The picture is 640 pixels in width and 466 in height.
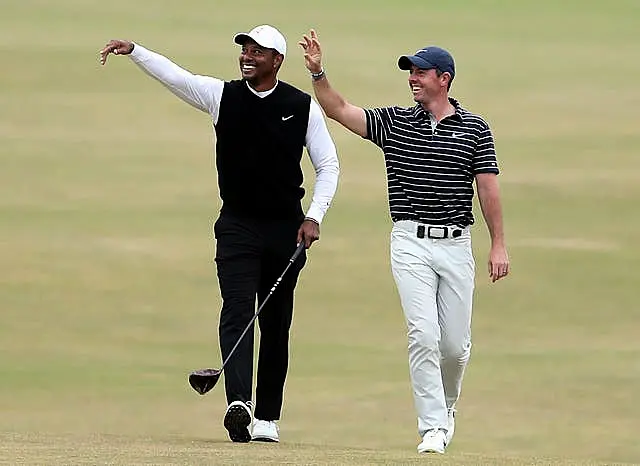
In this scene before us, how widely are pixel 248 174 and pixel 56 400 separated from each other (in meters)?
4.01

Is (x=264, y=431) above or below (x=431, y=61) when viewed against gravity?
below

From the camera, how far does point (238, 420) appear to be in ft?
26.9

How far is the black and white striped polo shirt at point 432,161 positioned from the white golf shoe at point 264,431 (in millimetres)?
1287

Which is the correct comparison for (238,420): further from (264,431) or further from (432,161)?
(432,161)

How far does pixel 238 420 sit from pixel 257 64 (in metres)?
1.63

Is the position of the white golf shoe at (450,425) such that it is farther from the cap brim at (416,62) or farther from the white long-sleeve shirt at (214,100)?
the cap brim at (416,62)

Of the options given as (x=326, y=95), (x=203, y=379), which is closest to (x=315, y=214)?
(x=326, y=95)

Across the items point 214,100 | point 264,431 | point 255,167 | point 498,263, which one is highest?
point 214,100

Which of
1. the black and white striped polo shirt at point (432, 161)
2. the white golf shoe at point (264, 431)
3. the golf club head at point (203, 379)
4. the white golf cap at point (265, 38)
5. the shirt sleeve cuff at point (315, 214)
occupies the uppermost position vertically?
the white golf cap at point (265, 38)

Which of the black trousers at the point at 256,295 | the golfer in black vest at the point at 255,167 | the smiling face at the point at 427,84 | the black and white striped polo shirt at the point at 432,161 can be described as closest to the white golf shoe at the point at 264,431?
the black trousers at the point at 256,295

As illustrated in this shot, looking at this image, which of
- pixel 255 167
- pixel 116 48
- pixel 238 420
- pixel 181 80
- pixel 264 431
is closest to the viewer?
pixel 238 420

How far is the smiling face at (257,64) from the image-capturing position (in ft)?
28.2

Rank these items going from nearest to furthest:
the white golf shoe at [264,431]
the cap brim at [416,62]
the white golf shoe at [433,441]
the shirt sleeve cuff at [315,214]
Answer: the white golf shoe at [433,441] → the cap brim at [416,62] → the shirt sleeve cuff at [315,214] → the white golf shoe at [264,431]

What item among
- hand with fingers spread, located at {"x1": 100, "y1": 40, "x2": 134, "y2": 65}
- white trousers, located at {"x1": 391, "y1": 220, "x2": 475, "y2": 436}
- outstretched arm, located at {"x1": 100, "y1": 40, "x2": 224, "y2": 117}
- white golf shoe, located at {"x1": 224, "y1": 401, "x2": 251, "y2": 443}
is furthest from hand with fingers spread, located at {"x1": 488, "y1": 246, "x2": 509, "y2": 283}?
hand with fingers spread, located at {"x1": 100, "y1": 40, "x2": 134, "y2": 65}
